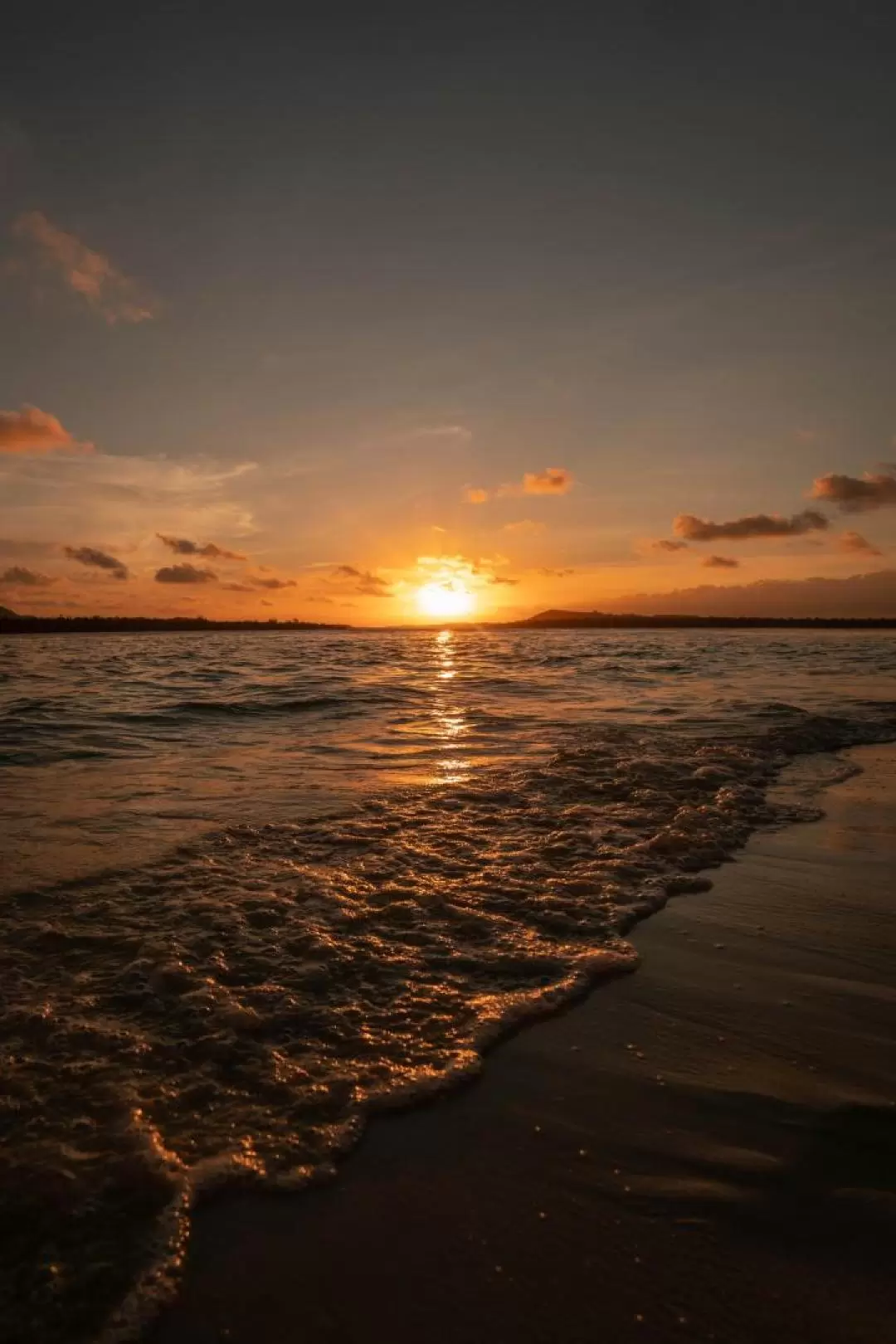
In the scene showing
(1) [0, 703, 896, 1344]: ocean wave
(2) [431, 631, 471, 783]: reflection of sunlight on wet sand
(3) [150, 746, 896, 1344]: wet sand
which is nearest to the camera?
(3) [150, 746, 896, 1344]: wet sand

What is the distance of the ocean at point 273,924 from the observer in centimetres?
233

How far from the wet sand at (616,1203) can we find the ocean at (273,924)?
193 millimetres

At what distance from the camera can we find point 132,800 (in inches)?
284

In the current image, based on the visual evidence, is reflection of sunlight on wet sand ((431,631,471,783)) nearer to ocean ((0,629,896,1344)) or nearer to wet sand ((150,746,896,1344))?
ocean ((0,629,896,1344))

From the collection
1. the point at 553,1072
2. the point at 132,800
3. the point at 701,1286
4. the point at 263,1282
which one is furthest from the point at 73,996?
the point at 132,800

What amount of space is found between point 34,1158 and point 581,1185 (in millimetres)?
1759

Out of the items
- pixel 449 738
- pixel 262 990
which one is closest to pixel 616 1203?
pixel 262 990

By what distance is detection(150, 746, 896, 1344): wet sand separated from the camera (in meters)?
1.84

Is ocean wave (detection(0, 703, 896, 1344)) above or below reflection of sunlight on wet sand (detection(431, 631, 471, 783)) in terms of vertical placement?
below

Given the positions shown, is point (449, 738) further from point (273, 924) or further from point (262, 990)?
point (262, 990)

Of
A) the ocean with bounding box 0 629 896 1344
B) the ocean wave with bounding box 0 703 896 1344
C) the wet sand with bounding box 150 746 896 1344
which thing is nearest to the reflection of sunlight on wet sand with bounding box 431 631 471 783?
the ocean with bounding box 0 629 896 1344

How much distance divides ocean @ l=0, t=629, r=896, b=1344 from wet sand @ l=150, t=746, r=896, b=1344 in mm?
193

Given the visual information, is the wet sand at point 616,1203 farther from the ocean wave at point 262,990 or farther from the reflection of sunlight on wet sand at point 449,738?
the reflection of sunlight on wet sand at point 449,738

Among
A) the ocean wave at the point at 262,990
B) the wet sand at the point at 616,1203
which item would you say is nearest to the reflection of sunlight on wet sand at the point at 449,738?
the ocean wave at the point at 262,990
